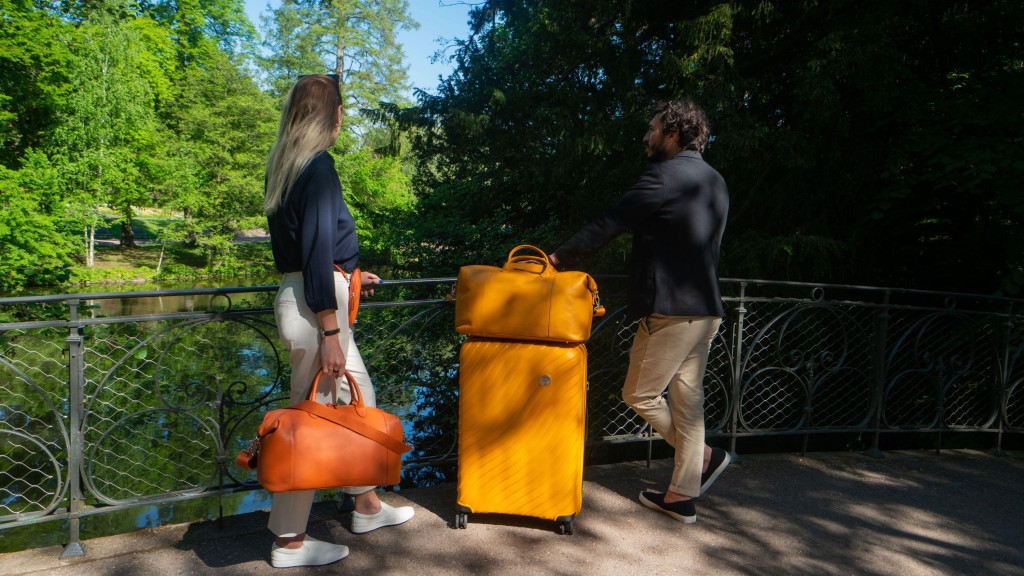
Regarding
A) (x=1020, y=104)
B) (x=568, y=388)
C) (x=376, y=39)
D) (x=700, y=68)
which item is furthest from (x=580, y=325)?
(x=376, y=39)

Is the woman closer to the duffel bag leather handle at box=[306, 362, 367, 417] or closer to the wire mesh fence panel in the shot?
the duffel bag leather handle at box=[306, 362, 367, 417]

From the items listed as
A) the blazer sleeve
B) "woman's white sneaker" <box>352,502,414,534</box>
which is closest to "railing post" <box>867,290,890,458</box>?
the blazer sleeve

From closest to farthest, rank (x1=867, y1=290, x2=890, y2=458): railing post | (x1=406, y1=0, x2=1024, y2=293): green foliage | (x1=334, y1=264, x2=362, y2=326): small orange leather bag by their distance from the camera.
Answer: (x1=334, y1=264, x2=362, y2=326): small orange leather bag → (x1=867, y1=290, x2=890, y2=458): railing post → (x1=406, y1=0, x2=1024, y2=293): green foliage

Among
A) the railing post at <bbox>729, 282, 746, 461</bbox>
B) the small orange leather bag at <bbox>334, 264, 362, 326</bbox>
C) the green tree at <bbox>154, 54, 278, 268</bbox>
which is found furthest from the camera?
the green tree at <bbox>154, 54, 278, 268</bbox>

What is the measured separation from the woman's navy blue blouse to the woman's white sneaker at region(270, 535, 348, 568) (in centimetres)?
99

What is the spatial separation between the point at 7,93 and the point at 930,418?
23062 millimetres

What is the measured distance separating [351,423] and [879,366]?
3461 millimetres

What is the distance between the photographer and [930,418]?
25.4 ft

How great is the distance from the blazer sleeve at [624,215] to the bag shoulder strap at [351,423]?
3.42 ft

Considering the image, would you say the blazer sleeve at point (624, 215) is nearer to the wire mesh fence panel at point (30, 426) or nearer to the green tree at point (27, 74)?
the wire mesh fence panel at point (30, 426)

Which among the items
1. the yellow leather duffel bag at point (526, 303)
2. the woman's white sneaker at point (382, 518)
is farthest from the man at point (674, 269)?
the woman's white sneaker at point (382, 518)

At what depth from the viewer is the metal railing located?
122 inches

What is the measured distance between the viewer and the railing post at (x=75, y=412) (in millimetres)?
2828

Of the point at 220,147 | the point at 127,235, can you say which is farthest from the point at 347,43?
the point at 127,235
